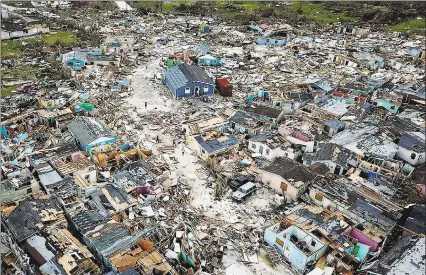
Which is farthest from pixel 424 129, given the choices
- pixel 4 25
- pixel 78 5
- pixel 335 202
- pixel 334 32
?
pixel 78 5

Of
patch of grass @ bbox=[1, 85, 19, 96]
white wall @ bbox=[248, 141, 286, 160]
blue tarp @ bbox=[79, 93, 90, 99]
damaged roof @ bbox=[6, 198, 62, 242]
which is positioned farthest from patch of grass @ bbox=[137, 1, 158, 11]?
damaged roof @ bbox=[6, 198, 62, 242]

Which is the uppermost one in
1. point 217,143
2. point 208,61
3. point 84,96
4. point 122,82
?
point 208,61

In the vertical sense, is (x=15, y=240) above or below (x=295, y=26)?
below

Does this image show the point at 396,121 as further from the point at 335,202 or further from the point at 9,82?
the point at 9,82

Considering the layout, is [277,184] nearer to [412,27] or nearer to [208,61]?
[208,61]

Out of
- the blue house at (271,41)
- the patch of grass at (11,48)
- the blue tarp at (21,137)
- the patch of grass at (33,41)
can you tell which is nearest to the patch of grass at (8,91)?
the blue tarp at (21,137)

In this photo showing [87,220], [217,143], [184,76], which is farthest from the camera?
[184,76]

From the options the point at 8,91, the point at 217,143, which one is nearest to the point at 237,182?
the point at 217,143
